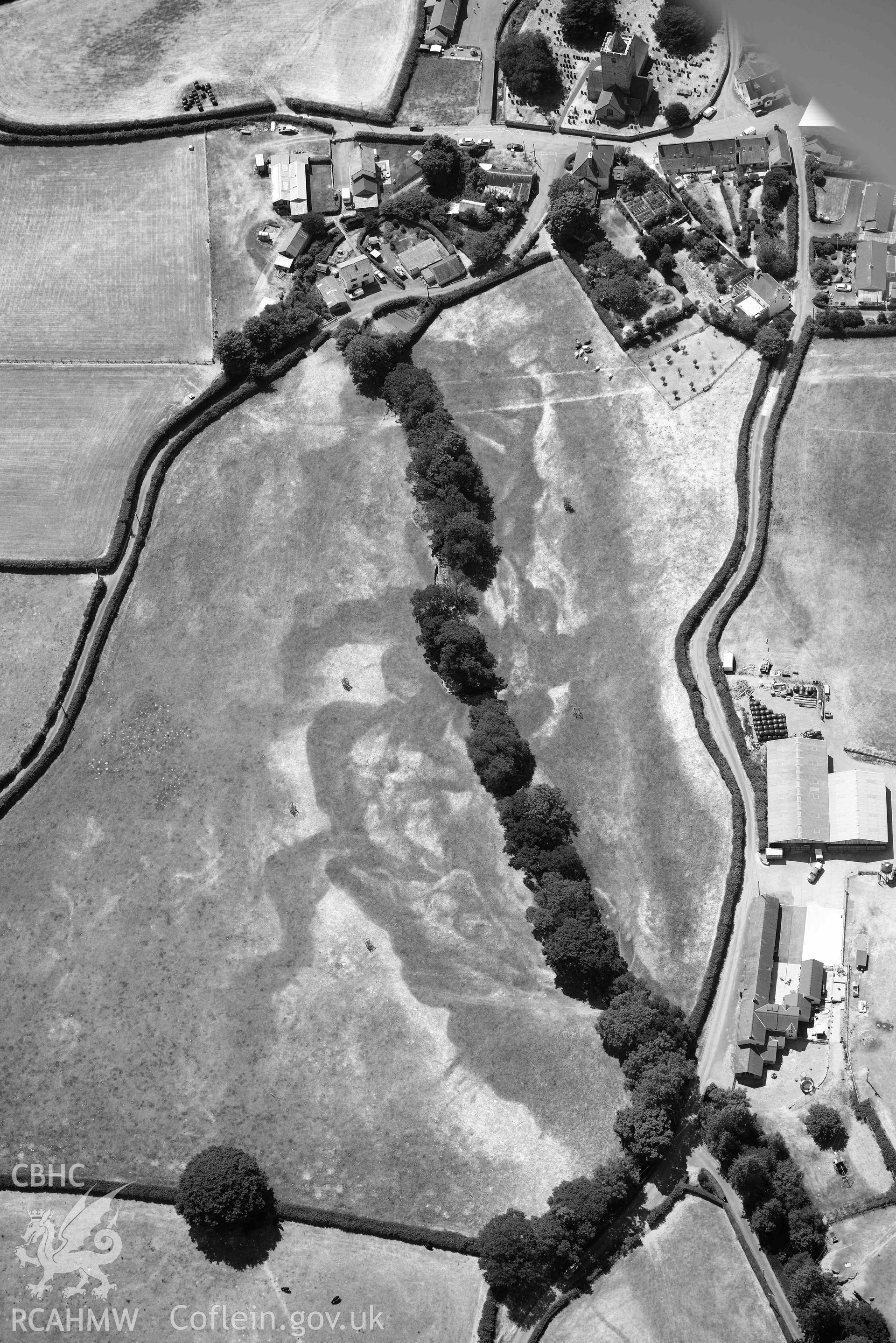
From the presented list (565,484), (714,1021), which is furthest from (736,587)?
(714,1021)

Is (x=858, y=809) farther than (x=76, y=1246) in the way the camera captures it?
Yes

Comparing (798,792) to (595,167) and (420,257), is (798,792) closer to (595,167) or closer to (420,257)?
(420,257)

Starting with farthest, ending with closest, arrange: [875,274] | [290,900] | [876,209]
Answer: [876,209] < [875,274] < [290,900]

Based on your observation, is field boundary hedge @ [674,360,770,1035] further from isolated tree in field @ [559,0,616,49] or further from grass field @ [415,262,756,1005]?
isolated tree in field @ [559,0,616,49]

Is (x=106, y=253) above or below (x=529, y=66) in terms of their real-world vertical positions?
below

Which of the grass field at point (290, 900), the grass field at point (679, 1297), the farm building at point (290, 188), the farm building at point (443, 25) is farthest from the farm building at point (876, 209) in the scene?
the grass field at point (679, 1297)

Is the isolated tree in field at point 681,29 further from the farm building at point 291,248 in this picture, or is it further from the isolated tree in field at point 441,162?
the farm building at point 291,248

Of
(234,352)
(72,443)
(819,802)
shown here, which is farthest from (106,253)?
(819,802)
